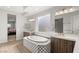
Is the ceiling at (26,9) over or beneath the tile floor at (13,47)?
over

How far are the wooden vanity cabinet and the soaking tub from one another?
0.33ft

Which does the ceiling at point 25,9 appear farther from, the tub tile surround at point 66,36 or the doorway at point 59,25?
the tub tile surround at point 66,36

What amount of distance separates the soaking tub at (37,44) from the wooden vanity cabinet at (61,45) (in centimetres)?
10

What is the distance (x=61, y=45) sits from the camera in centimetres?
132

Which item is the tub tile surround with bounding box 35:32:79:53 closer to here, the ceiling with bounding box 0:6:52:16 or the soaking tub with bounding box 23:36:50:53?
the soaking tub with bounding box 23:36:50:53

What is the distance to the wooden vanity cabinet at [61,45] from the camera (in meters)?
1.26

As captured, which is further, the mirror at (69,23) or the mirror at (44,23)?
the mirror at (44,23)

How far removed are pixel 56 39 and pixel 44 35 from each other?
0.76 ft

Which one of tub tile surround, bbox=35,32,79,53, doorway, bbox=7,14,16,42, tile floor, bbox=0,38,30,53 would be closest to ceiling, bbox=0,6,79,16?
doorway, bbox=7,14,16,42

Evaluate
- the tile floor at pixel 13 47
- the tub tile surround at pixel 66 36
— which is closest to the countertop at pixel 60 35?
the tub tile surround at pixel 66 36

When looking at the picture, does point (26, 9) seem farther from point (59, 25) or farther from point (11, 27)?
point (59, 25)

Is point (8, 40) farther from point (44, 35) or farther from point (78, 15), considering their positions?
point (78, 15)

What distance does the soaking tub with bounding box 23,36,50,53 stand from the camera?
1290 mm

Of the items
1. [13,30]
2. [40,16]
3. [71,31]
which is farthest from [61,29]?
[13,30]
